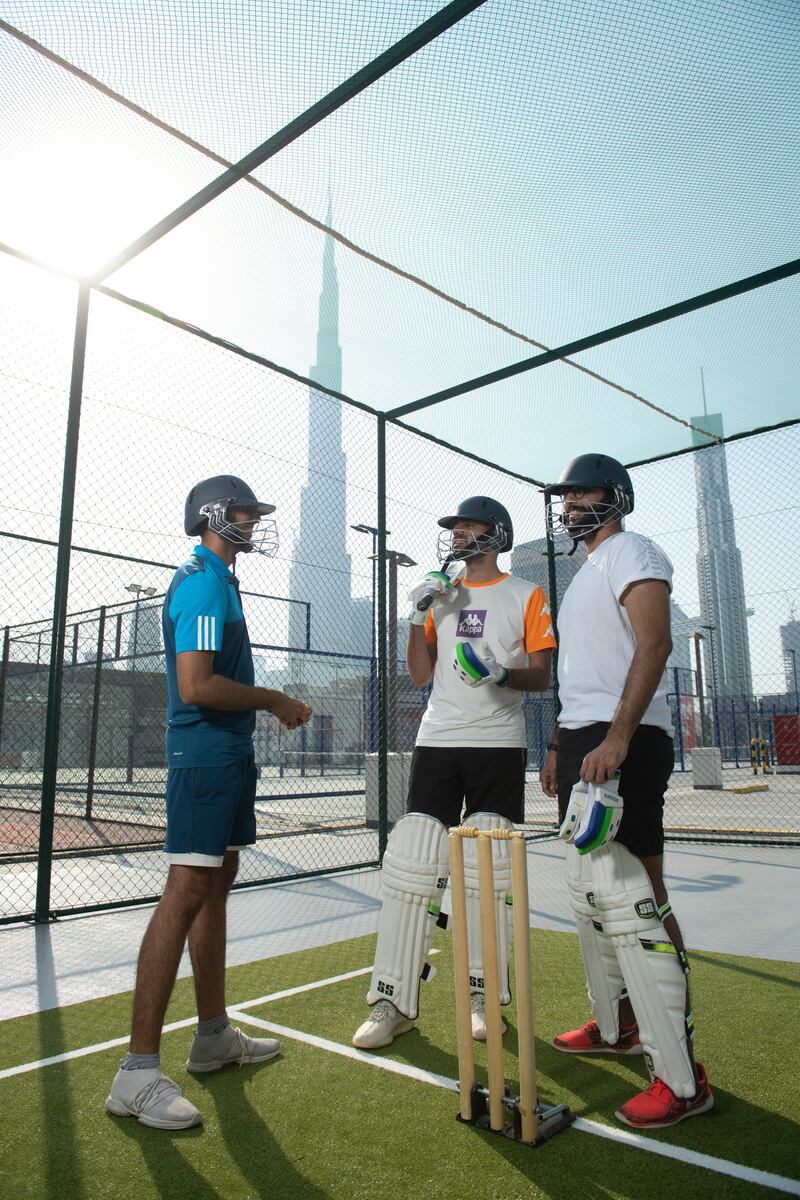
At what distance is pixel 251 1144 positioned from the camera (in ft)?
6.63

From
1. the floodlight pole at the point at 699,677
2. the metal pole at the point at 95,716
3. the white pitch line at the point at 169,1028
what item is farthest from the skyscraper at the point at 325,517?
the floodlight pole at the point at 699,677

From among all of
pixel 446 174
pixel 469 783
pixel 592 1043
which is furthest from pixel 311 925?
pixel 446 174

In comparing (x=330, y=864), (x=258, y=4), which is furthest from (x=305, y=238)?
(x=330, y=864)

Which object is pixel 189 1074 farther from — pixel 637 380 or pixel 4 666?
pixel 4 666

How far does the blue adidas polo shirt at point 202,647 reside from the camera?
2383 mm

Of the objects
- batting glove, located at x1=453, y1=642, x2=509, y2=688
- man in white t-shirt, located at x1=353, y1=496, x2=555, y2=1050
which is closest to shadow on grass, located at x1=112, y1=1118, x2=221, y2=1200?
man in white t-shirt, located at x1=353, y1=496, x2=555, y2=1050

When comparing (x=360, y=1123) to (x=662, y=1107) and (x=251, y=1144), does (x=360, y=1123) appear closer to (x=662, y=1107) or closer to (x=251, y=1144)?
(x=251, y=1144)

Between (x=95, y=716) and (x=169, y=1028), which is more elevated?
(x=95, y=716)

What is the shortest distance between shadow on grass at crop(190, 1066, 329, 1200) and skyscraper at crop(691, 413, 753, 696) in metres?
6.39

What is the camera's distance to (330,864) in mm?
6742

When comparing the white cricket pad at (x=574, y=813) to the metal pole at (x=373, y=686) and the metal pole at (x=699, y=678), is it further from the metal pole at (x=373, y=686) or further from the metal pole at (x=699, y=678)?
the metal pole at (x=699, y=678)

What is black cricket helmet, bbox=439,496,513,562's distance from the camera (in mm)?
3230

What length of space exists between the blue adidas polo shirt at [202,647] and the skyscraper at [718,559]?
5737 millimetres

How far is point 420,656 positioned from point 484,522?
62cm
